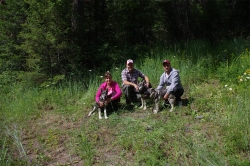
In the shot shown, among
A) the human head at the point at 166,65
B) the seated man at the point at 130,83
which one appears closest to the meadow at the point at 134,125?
the seated man at the point at 130,83

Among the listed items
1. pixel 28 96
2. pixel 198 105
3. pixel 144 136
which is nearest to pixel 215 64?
pixel 198 105

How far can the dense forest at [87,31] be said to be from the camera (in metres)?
7.25

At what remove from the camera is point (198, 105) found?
506 cm

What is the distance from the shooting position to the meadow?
344 centimetres

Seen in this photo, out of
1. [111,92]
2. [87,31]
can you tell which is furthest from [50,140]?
[87,31]

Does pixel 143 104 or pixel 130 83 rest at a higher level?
pixel 130 83

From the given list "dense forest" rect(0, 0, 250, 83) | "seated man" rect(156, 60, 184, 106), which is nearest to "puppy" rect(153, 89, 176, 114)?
"seated man" rect(156, 60, 184, 106)

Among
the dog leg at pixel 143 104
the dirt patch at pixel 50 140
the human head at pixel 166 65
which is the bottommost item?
the dirt patch at pixel 50 140

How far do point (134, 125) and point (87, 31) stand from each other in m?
6.51

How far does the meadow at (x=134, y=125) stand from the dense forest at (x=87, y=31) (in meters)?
1.04

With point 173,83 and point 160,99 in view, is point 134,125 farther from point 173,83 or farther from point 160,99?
point 173,83

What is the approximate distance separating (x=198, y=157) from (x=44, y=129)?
3.52m

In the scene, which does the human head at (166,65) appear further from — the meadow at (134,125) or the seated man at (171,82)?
the meadow at (134,125)

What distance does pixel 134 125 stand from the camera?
455 cm
